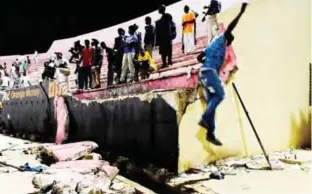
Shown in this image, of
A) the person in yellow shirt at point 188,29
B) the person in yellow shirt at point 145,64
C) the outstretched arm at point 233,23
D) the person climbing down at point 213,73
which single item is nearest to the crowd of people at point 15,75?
the person in yellow shirt at point 145,64

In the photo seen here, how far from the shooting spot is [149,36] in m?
3.11

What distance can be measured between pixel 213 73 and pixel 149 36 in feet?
1.94

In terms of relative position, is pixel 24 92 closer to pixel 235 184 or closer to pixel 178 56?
pixel 178 56

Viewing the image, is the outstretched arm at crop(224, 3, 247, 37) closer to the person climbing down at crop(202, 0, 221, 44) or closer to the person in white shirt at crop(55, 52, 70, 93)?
the person climbing down at crop(202, 0, 221, 44)

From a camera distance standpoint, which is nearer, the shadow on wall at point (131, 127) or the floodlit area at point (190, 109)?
the floodlit area at point (190, 109)

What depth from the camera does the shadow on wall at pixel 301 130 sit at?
3.30m

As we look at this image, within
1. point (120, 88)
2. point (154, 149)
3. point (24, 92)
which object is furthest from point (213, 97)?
point (24, 92)

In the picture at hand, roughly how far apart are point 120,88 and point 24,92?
1.25 metres

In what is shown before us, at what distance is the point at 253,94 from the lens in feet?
10.3

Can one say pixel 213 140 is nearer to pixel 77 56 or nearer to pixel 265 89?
pixel 265 89

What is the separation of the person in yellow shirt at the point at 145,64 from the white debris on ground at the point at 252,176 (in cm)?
81

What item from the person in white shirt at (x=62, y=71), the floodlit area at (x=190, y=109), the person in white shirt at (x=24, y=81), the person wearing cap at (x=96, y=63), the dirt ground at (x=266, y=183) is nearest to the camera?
the dirt ground at (x=266, y=183)

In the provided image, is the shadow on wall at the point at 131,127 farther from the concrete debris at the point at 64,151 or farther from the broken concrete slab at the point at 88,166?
the broken concrete slab at the point at 88,166

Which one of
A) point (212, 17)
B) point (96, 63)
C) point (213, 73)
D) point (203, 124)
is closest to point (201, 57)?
point (213, 73)
